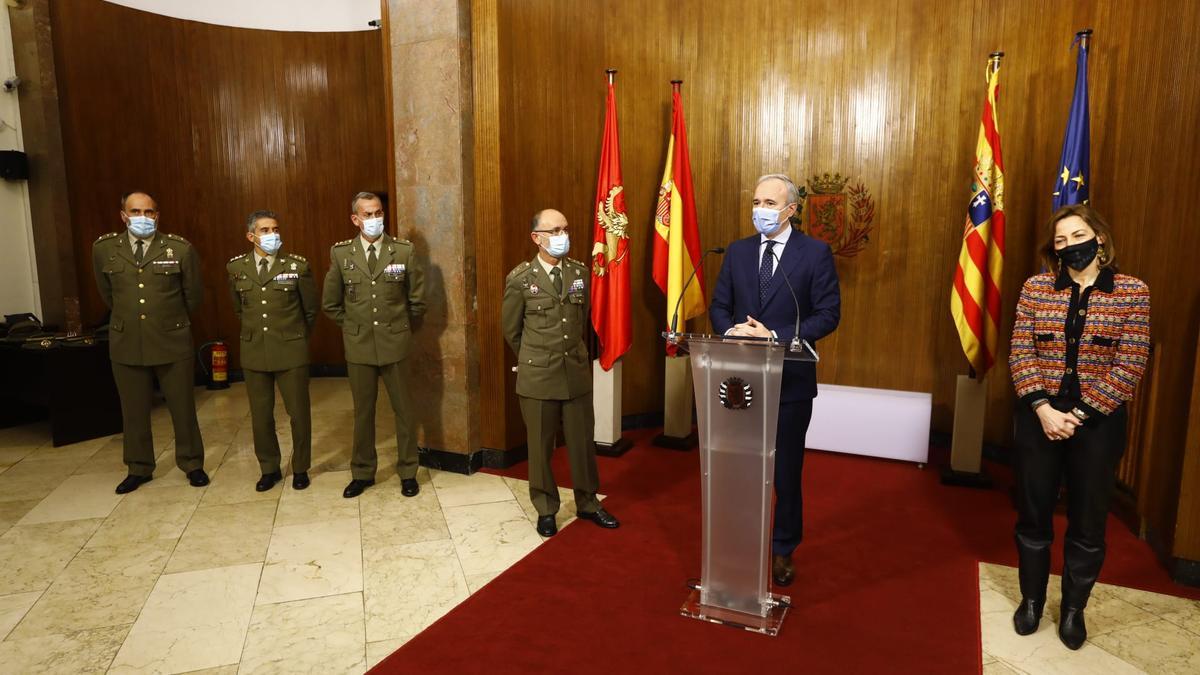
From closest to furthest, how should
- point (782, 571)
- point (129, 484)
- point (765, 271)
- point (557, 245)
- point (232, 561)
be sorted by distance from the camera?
point (765, 271)
point (782, 571)
point (232, 561)
point (557, 245)
point (129, 484)

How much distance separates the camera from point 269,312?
396 cm

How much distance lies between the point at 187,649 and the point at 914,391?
448 centimetres

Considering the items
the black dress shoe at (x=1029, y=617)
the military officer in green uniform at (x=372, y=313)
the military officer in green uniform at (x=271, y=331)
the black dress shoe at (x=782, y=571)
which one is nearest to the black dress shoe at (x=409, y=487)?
the military officer in green uniform at (x=372, y=313)

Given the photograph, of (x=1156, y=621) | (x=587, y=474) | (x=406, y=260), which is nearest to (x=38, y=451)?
(x=406, y=260)

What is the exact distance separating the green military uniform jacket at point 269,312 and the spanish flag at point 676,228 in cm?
220

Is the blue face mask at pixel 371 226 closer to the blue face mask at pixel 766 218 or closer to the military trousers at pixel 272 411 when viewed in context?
the military trousers at pixel 272 411

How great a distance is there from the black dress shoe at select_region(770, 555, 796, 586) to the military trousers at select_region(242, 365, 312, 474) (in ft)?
8.88

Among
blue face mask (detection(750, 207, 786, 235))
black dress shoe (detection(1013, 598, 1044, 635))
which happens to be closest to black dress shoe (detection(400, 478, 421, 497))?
blue face mask (detection(750, 207, 786, 235))

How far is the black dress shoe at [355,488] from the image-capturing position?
13.1 ft

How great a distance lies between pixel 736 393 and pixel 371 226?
2.34m

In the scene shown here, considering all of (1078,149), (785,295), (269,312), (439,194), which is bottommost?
(269,312)

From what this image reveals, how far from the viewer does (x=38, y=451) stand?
4.90m

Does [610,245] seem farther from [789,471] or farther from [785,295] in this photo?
[789,471]

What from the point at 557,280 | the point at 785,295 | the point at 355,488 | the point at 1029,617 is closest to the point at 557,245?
the point at 557,280
